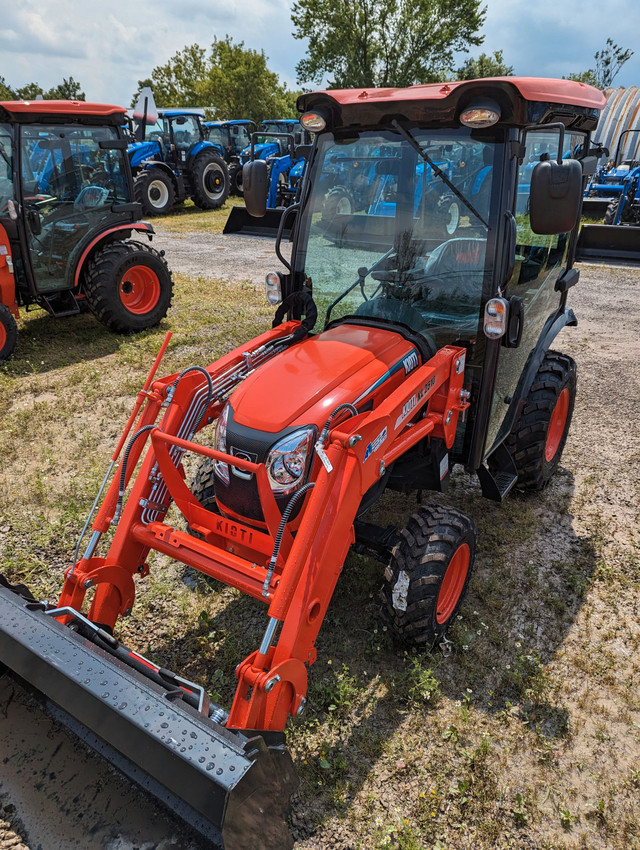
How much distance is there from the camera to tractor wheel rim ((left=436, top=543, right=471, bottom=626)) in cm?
291

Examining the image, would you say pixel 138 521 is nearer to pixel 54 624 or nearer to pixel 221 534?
pixel 221 534

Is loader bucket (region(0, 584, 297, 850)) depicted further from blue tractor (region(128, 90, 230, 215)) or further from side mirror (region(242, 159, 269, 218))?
blue tractor (region(128, 90, 230, 215))

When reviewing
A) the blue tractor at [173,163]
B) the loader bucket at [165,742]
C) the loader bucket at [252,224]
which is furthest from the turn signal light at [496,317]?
the blue tractor at [173,163]

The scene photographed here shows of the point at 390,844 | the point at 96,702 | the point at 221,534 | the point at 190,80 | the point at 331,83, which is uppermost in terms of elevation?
the point at 190,80

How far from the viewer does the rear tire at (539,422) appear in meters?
3.82

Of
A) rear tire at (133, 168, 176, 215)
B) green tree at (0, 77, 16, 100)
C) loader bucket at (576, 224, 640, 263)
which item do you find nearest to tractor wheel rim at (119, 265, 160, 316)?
loader bucket at (576, 224, 640, 263)

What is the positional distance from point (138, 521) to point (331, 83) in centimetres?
3466

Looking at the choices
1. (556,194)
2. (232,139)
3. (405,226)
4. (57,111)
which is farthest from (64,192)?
(232,139)

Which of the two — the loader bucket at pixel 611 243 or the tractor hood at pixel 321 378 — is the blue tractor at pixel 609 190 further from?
the tractor hood at pixel 321 378

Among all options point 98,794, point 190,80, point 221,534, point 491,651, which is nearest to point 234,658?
point 221,534

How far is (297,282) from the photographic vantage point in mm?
3471

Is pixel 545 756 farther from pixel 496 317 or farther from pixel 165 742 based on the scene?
pixel 496 317

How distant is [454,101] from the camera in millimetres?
2629

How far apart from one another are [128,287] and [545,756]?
6.48m
